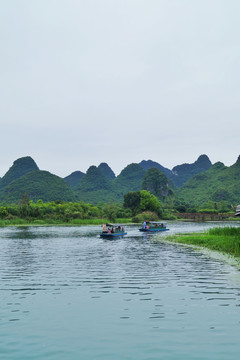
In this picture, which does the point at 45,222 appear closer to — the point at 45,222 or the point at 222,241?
the point at 45,222

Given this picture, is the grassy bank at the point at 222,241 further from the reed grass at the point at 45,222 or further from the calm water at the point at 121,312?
the reed grass at the point at 45,222

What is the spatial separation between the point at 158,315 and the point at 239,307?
3084 mm

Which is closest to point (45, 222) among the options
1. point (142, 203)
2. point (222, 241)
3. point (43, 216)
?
point (43, 216)

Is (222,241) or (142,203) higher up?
(142,203)

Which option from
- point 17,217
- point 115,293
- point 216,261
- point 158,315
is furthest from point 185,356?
point 17,217

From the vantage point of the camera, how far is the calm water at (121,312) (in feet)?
27.6

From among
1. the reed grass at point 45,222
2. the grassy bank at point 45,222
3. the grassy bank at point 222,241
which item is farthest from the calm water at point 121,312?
the reed grass at point 45,222

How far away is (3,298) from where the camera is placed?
13727mm

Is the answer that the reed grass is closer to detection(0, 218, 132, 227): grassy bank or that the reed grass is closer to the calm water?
detection(0, 218, 132, 227): grassy bank

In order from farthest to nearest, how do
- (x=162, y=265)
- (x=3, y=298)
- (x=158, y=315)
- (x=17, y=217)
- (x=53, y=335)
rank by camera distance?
(x=17, y=217)
(x=162, y=265)
(x=3, y=298)
(x=158, y=315)
(x=53, y=335)

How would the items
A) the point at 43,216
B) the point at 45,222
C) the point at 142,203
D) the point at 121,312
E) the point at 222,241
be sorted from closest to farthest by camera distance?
1. the point at 121,312
2. the point at 222,241
3. the point at 45,222
4. the point at 43,216
5. the point at 142,203

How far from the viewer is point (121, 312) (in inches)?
456

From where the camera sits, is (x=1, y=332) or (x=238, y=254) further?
(x=238, y=254)

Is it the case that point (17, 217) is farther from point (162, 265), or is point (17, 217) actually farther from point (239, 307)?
point (239, 307)
